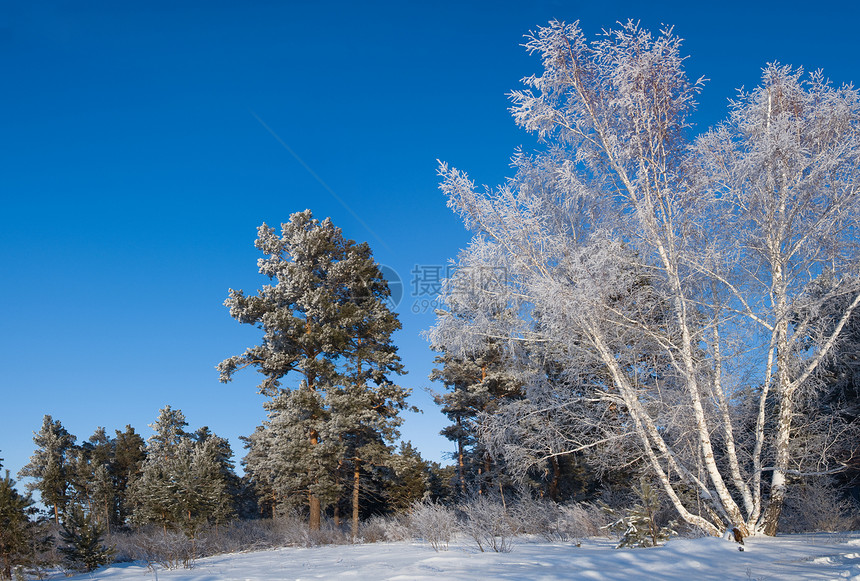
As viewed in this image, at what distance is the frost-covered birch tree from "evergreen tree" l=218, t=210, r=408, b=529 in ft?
25.8

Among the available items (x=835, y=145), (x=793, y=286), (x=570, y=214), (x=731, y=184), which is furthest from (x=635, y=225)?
(x=835, y=145)

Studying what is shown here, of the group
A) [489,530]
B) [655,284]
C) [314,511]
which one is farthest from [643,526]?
[314,511]

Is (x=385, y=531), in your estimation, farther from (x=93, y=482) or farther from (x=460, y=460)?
(x=93, y=482)

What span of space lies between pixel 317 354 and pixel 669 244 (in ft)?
42.7

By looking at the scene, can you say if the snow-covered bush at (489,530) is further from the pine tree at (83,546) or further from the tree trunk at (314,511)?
the pine tree at (83,546)

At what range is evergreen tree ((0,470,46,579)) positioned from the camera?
10766 millimetres

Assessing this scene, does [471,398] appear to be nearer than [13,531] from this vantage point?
No

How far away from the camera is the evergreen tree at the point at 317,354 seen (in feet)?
57.0

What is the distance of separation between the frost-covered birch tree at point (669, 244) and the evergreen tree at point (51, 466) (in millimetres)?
34286

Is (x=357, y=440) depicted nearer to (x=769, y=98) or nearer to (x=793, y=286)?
(x=793, y=286)

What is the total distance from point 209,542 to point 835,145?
58.6 feet

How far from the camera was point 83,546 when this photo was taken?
1205cm

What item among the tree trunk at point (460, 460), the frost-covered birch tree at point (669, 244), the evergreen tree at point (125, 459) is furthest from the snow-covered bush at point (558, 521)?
the evergreen tree at point (125, 459)

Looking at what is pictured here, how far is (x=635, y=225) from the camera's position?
36.0 ft
